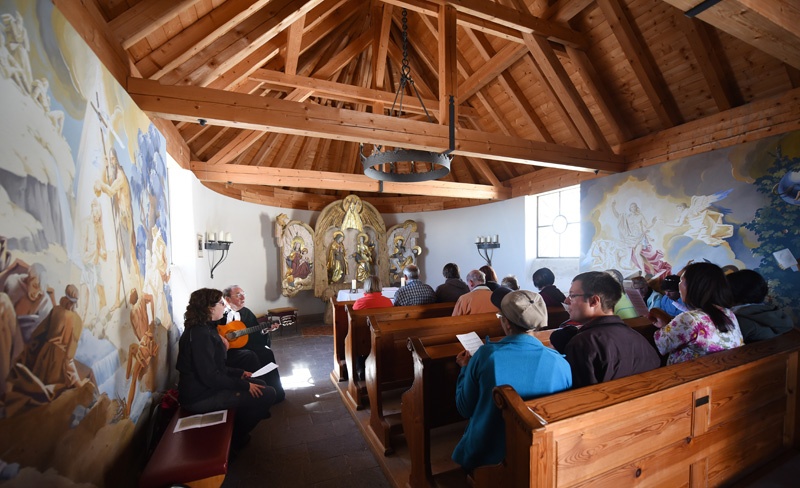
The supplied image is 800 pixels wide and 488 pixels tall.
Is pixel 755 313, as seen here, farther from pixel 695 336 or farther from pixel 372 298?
pixel 372 298

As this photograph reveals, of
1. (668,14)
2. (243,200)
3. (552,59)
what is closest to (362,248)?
(243,200)

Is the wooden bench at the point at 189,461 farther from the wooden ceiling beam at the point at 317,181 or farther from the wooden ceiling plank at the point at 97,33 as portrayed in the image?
the wooden ceiling beam at the point at 317,181

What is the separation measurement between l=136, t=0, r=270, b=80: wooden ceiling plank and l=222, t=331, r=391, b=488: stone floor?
3.47 m

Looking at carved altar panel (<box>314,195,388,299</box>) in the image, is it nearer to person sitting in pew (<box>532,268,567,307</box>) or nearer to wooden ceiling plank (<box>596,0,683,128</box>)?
person sitting in pew (<box>532,268,567,307</box>)

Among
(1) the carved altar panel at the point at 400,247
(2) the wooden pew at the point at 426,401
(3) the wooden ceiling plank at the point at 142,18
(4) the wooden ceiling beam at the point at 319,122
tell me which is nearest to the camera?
(2) the wooden pew at the point at 426,401

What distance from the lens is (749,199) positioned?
158 inches

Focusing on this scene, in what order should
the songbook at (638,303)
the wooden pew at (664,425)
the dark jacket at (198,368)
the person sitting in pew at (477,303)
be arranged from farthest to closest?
the songbook at (638,303), the person sitting in pew at (477,303), the dark jacket at (198,368), the wooden pew at (664,425)

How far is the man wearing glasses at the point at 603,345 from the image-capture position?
1.70 meters

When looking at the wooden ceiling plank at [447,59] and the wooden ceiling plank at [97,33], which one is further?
the wooden ceiling plank at [447,59]

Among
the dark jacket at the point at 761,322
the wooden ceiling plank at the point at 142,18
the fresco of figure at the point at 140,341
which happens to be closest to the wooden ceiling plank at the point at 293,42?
the wooden ceiling plank at the point at 142,18

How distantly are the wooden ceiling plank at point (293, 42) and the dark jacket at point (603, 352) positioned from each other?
13.9ft

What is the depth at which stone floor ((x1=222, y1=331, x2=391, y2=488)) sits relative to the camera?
8.48 ft

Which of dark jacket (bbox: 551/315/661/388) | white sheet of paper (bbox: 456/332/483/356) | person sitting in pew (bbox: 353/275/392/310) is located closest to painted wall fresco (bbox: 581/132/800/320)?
dark jacket (bbox: 551/315/661/388)

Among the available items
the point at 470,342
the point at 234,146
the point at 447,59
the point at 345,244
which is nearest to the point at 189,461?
the point at 470,342
